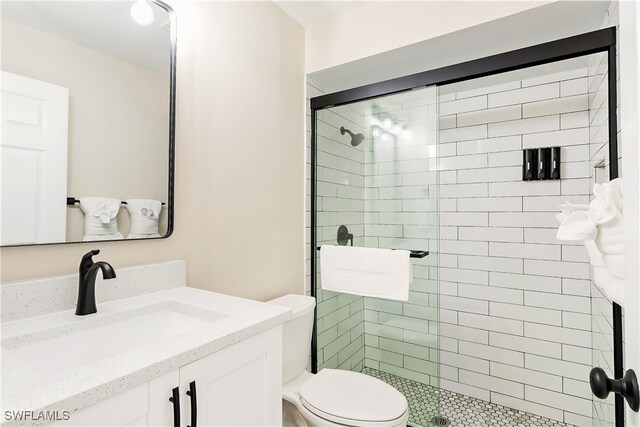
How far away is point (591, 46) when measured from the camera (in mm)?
1414

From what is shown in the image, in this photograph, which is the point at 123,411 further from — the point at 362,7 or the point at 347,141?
the point at 362,7

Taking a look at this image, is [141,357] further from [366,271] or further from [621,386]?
[366,271]

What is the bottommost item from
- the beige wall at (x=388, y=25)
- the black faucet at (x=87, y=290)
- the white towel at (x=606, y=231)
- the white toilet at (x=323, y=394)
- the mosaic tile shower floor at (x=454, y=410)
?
the mosaic tile shower floor at (x=454, y=410)

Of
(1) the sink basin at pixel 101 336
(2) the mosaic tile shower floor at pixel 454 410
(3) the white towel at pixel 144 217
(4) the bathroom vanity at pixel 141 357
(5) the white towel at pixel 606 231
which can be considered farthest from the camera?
(2) the mosaic tile shower floor at pixel 454 410

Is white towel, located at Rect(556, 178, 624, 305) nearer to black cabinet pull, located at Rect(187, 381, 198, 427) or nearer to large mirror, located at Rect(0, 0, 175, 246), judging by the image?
black cabinet pull, located at Rect(187, 381, 198, 427)

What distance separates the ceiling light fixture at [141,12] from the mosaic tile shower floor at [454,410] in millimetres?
2192

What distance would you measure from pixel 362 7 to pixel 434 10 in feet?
1.43

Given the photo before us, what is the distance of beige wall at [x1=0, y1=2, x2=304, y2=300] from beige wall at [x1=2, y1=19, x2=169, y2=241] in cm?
9

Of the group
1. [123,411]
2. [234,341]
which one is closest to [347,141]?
[234,341]

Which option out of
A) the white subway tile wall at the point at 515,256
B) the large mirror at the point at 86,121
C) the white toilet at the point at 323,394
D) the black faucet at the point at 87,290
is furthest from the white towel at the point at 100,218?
the white subway tile wall at the point at 515,256

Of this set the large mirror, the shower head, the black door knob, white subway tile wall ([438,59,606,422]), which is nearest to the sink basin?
the large mirror

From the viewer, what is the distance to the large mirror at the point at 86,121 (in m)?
1.00

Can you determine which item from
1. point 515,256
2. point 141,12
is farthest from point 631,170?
point 515,256

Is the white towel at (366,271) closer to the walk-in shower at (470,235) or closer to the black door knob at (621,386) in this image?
the walk-in shower at (470,235)
